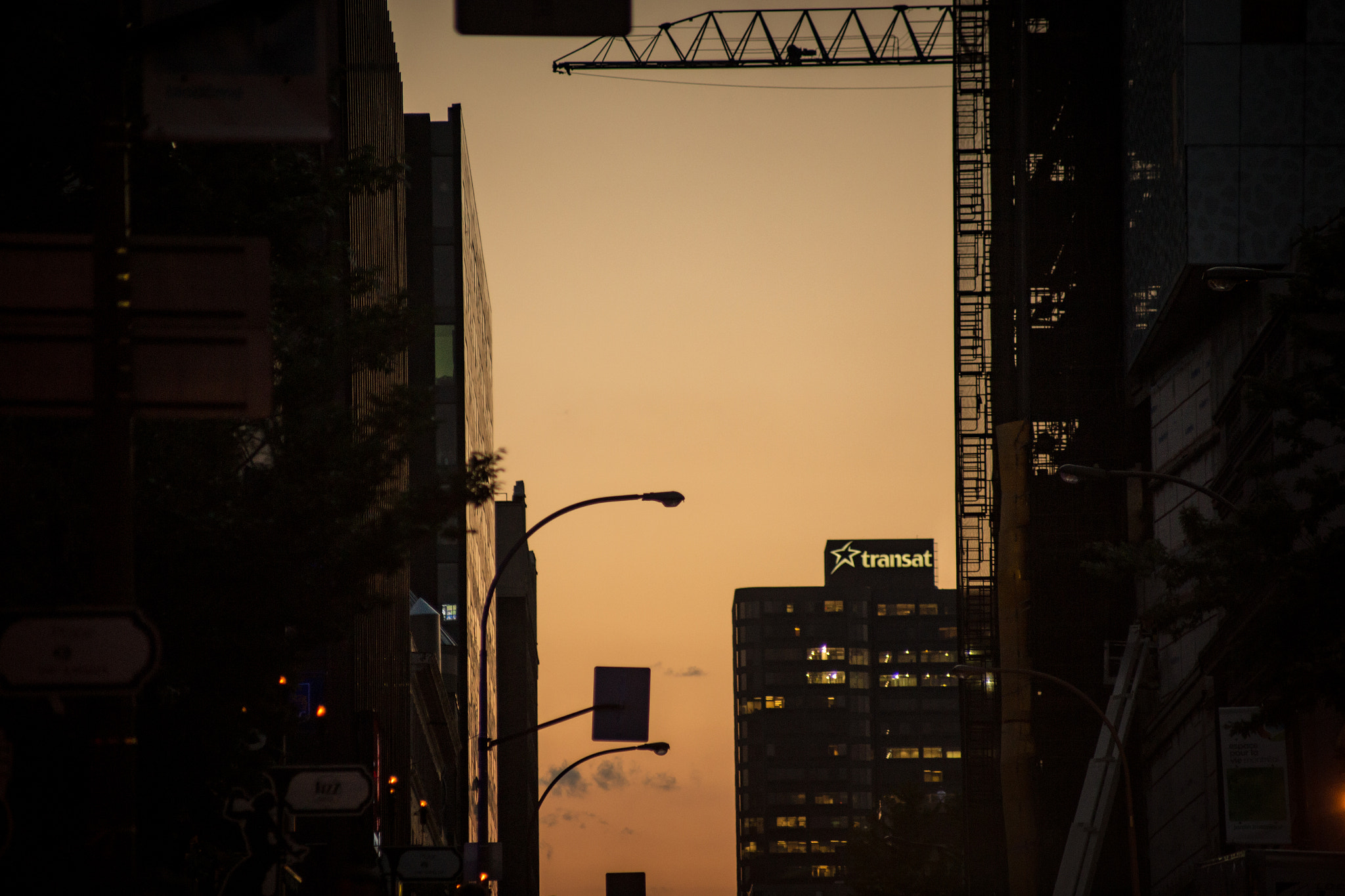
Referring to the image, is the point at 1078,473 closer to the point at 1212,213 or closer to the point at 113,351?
the point at 1212,213

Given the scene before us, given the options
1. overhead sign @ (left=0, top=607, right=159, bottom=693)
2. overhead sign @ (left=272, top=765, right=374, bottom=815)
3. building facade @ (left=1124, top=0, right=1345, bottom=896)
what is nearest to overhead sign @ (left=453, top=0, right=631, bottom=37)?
overhead sign @ (left=0, top=607, right=159, bottom=693)

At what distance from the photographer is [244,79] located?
9070mm

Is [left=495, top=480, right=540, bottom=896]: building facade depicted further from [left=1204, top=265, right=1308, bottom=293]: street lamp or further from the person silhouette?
the person silhouette

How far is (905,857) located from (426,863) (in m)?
89.1

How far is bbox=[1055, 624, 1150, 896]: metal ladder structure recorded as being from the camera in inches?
2425

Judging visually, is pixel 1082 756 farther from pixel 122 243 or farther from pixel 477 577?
pixel 122 243

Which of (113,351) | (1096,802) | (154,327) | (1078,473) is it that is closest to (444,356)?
(1096,802)

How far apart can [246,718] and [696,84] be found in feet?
304

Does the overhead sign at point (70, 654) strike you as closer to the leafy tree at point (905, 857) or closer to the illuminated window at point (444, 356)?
the illuminated window at point (444, 356)

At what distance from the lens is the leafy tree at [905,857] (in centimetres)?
10600

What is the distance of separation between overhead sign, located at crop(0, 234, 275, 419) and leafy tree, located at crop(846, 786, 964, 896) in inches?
3799

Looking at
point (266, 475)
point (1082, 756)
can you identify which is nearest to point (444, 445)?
point (1082, 756)

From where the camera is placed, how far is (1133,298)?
69.5 meters

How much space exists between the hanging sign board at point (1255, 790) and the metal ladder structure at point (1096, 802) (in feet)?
84.9
